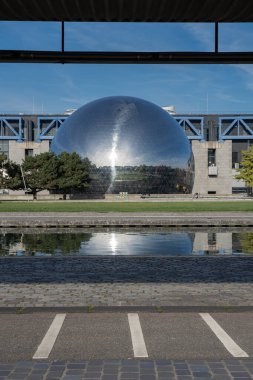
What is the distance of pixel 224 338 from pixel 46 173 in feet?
237

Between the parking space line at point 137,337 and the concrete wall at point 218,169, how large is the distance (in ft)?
359

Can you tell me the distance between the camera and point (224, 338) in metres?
7.67

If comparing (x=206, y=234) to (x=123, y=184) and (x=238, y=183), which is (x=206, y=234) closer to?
(x=123, y=184)

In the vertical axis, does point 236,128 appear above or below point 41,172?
above

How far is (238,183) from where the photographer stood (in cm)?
12481

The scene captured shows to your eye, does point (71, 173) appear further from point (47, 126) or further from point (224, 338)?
point (224, 338)

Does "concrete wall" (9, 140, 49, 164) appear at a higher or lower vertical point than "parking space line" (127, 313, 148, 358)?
higher

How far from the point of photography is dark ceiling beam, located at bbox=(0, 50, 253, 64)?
852 centimetres

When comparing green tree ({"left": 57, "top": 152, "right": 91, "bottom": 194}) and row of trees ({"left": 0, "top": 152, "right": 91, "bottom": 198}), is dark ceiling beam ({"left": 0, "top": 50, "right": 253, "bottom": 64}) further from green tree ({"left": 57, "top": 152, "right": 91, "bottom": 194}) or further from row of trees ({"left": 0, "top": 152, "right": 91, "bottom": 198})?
green tree ({"left": 57, "top": 152, "right": 91, "bottom": 194})

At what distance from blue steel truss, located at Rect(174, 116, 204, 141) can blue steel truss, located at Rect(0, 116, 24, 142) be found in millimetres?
36461

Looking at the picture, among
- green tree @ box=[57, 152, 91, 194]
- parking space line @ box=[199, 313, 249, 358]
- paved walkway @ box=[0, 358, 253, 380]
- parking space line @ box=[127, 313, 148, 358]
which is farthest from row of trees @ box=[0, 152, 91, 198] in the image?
paved walkway @ box=[0, 358, 253, 380]

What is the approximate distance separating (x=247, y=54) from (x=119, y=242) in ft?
49.4

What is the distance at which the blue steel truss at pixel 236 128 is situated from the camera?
4764 inches
